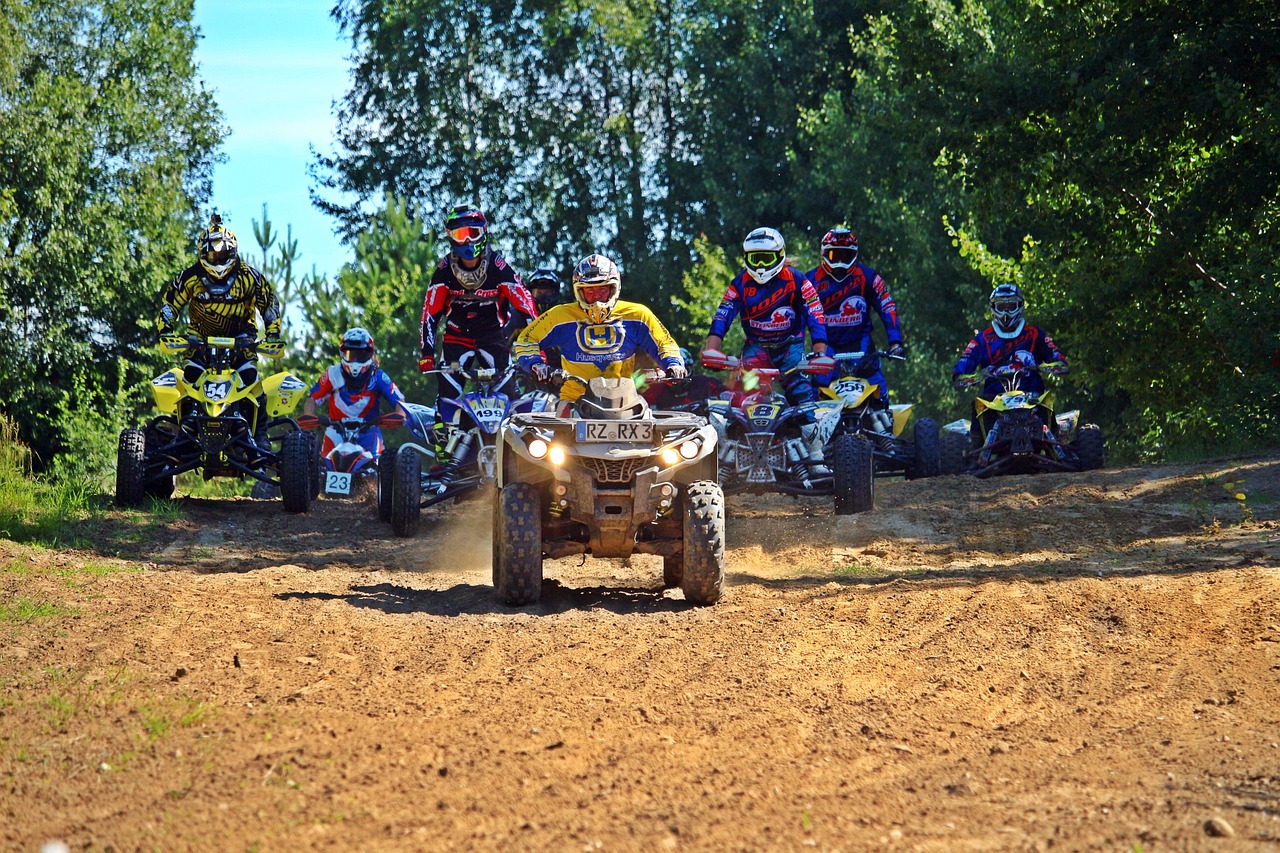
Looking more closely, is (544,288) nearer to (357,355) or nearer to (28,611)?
(357,355)

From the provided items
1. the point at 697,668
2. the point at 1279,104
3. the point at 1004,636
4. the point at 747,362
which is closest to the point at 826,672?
the point at 697,668

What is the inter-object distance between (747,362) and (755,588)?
14.2 ft

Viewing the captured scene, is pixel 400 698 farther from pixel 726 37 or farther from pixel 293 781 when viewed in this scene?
pixel 726 37

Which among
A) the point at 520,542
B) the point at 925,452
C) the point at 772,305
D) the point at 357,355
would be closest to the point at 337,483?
the point at 357,355

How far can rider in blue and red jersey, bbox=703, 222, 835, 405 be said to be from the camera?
1342cm

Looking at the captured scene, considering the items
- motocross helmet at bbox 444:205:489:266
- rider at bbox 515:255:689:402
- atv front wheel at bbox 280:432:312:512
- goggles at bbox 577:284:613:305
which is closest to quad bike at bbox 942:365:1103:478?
motocross helmet at bbox 444:205:489:266

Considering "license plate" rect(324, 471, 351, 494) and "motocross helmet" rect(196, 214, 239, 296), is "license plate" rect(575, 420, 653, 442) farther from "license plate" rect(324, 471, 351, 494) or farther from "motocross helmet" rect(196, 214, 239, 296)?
"license plate" rect(324, 471, 351, 494)

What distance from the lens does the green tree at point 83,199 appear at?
2564cm

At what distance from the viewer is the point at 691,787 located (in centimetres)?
480

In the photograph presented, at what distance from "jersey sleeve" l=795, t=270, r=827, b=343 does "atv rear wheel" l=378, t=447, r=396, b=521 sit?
391 centimetres

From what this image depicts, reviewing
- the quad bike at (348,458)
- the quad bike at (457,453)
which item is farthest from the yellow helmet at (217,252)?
the quad bike at (457,453)

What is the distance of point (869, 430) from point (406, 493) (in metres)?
4.58

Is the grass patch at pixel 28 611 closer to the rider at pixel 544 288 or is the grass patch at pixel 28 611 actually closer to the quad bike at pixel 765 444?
the quad bike at pixel 765 444

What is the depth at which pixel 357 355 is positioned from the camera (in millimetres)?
16312
